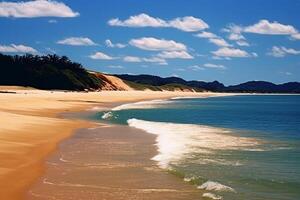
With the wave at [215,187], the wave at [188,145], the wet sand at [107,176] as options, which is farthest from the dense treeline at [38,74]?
the wave at [215,187]

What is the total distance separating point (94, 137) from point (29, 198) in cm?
1591

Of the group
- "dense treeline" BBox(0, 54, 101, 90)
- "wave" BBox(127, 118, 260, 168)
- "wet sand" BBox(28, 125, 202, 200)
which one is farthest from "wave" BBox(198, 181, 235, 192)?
"dense treeline" BBox(0, 54, 101, 90)

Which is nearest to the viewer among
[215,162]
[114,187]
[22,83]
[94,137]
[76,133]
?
[114,187]

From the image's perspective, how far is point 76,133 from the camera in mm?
30984

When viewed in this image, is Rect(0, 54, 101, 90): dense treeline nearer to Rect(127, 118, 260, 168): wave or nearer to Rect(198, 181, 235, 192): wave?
Rect(127, 118, 260, 168): wave

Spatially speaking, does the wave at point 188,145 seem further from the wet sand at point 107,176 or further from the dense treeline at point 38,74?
the dense treeline at point 38,74

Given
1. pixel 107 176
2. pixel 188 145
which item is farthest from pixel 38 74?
pixel 107 176

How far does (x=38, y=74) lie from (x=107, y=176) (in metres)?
131

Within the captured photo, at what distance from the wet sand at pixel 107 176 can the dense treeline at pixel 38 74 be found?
12038cm

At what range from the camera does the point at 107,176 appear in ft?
53.1

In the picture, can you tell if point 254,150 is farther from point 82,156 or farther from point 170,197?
point 170,197

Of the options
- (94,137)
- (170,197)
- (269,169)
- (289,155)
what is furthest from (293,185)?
(94,137)

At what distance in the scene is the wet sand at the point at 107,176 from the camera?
13.5m

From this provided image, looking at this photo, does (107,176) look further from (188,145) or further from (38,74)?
(38,74)
